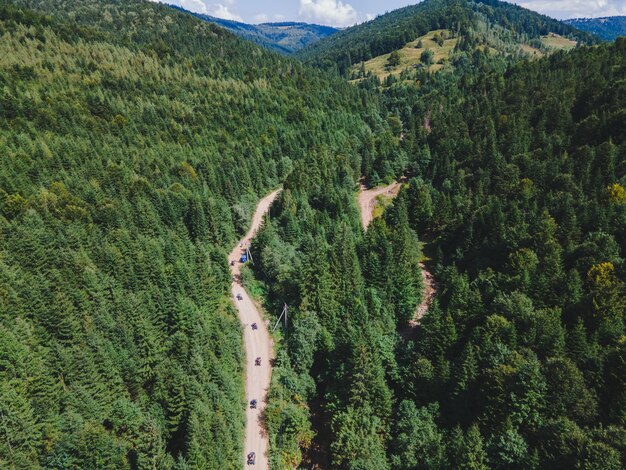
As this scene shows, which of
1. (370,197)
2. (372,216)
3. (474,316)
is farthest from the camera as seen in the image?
(370,197)

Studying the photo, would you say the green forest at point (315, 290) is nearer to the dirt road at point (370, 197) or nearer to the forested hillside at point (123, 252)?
the forested hillside at point (123, 252)

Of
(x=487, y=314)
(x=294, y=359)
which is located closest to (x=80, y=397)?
(x=294, y=359)

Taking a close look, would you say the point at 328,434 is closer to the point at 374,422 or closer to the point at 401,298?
the point at 374,422

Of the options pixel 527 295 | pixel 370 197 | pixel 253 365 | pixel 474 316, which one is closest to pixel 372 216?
pixel 370 197

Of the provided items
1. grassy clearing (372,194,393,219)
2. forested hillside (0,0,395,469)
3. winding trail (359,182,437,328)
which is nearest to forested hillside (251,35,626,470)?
winding trail (359,182,437,328)

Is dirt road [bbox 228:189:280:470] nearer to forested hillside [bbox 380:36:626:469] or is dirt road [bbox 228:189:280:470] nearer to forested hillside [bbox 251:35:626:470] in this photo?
forested hillside [bbox 251:35:626:470]

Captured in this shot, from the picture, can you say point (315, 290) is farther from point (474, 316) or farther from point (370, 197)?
point (370, 197)
